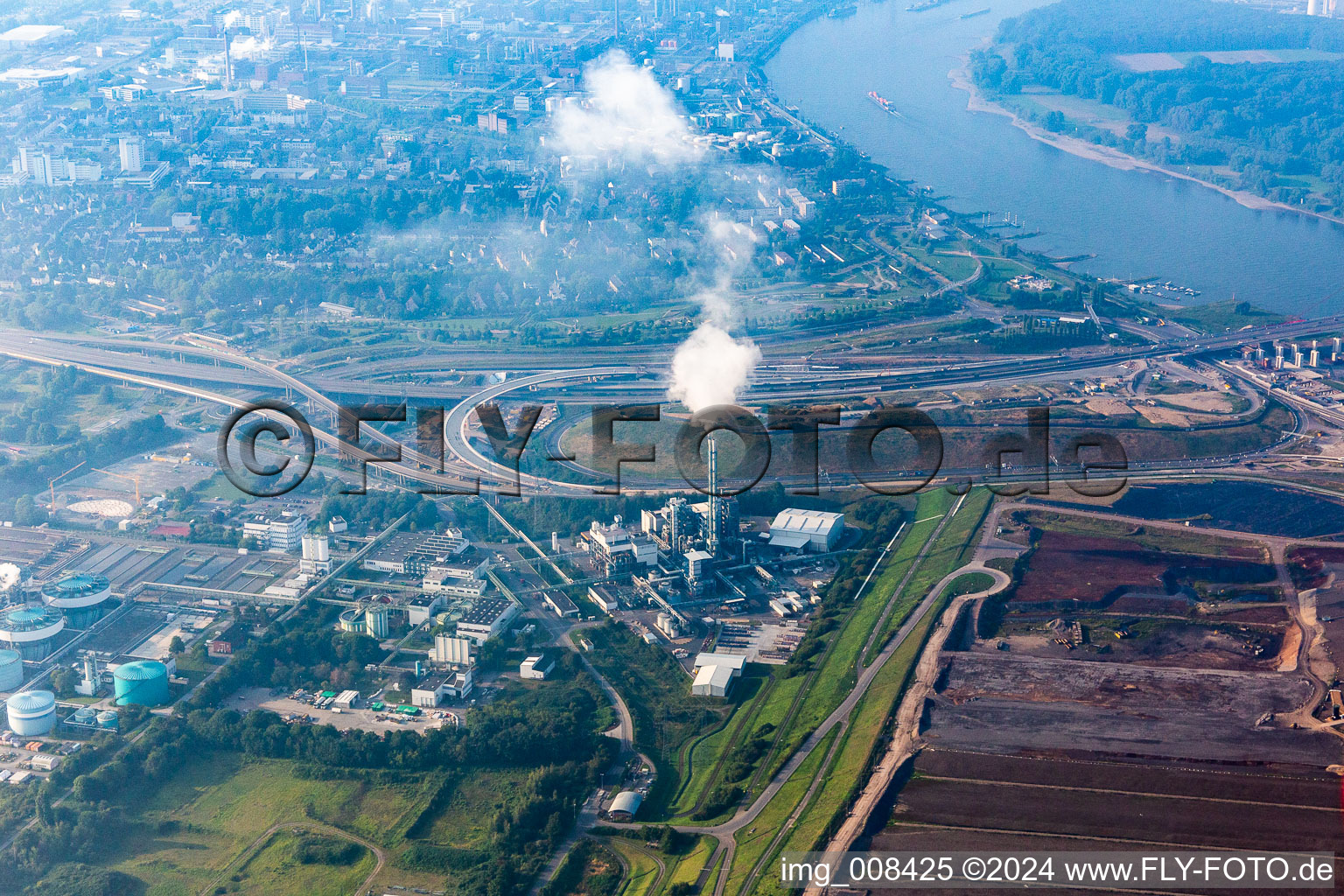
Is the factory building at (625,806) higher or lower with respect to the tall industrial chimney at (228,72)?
lower

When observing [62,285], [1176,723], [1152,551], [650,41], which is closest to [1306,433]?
[1152,551]

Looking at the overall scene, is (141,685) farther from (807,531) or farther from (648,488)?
(807,531)

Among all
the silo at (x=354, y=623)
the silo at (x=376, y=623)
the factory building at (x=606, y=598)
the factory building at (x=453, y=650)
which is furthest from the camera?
the factory building at (x=606, y=598)

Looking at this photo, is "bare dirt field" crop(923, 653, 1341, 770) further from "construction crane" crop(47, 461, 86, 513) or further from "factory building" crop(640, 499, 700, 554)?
"construction crane" crop(47, 461, 86, 513)

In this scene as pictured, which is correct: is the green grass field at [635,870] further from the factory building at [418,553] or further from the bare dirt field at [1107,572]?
the factory building at [418,553]

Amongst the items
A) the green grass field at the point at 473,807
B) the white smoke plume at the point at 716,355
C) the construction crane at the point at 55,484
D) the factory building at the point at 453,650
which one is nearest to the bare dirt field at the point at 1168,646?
the green grass field at the point at 473,807

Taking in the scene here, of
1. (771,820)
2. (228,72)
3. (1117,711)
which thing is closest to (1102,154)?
(228,72)
